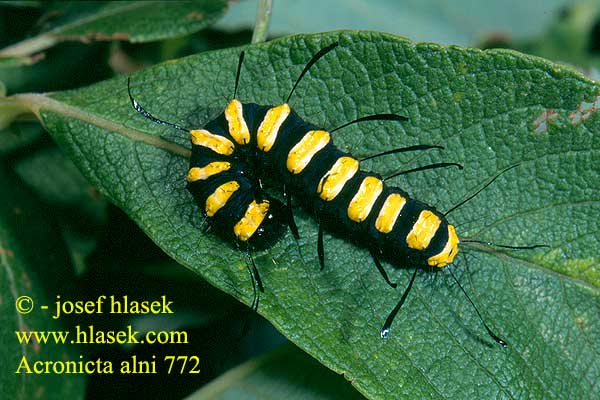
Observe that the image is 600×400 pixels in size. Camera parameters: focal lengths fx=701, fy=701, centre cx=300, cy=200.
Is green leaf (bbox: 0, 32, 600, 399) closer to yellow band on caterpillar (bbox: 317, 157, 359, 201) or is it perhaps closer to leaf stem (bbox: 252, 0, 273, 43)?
yellow band on caterpillar (bbox: 317, 157, 359, 201)

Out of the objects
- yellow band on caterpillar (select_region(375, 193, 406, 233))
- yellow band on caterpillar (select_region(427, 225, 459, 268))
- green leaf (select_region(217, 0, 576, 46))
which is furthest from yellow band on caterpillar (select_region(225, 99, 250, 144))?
green leaf (select_region(217, 0, 576, 46))

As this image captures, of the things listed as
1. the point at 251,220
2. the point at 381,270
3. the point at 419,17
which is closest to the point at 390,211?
the point at 381,270

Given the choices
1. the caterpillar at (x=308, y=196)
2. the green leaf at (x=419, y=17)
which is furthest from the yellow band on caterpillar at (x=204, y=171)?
the green leaf at (x=419, y=17)

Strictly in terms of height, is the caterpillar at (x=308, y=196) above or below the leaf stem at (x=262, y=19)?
below

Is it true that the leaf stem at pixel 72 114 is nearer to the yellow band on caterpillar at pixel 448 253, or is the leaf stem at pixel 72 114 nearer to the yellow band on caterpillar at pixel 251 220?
the yellow band on caterpillar at pixel 251 220

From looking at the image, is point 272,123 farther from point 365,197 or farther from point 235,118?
point 365,197
